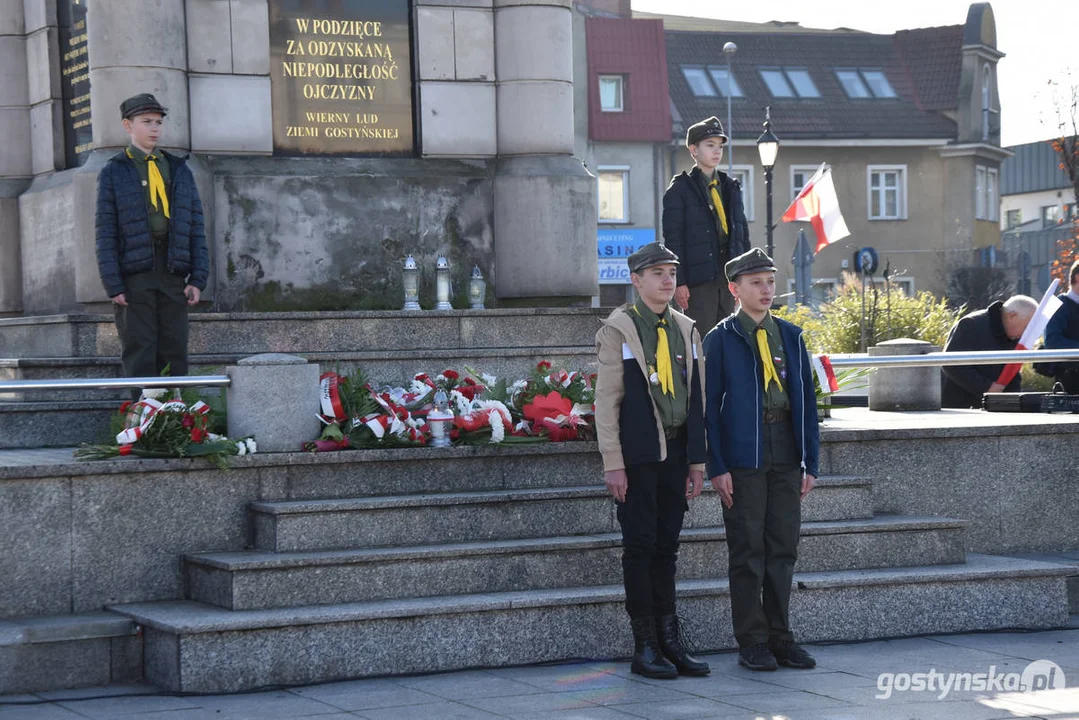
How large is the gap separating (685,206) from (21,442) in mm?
4671

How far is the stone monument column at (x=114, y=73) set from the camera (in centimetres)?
1177

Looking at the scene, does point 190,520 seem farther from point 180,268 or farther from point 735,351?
point 735,351

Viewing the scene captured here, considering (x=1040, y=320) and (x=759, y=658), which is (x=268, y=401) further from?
(x=1040, y=320)

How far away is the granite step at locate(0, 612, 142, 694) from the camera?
7.96 metres

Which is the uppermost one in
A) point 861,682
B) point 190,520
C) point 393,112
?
point 393,112

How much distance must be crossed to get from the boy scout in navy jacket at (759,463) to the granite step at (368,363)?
3.23 meters

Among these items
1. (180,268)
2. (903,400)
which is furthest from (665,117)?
(180,268)

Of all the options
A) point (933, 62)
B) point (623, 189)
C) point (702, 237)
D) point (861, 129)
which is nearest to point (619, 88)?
point (623, 189)

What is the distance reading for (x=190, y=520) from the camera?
350 inches

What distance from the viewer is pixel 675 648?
8.16 metres

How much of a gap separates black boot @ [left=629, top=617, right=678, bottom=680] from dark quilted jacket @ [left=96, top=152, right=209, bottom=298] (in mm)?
3861

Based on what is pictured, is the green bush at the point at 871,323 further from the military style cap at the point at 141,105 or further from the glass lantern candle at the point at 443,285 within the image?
the military style cap at the point at 141,105

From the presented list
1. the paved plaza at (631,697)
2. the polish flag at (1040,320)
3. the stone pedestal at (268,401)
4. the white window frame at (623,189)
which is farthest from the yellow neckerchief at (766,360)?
the white window frame at (623,189)

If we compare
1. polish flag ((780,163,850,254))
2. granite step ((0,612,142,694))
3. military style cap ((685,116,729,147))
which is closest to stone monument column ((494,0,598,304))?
military style cap ((685,116,729,147))
